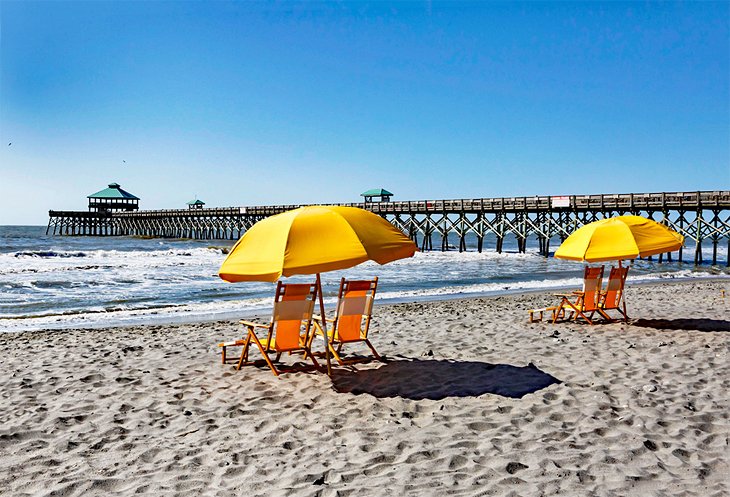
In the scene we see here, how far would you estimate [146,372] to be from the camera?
564 centimetres

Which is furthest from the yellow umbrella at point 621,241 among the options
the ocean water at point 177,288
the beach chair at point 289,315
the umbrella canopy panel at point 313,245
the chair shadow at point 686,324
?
the ocean water at point 177,288

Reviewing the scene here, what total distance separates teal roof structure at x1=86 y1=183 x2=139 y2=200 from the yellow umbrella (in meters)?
66.4

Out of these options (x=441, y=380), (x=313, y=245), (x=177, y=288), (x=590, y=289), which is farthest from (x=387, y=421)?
(x=177, y=288)

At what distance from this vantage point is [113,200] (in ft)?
218

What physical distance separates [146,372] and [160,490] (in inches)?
110

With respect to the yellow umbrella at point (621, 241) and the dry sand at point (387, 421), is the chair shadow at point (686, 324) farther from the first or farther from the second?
the yellow umbrella at point (621, 241)

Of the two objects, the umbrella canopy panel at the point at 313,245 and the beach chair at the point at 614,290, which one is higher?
the umbrella canopy panel at the point at 313,245

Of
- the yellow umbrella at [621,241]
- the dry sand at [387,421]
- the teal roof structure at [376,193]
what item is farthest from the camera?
the teal roof structure at [376,193]

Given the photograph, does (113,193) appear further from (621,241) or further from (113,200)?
(621,241)

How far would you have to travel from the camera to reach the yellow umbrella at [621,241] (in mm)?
7402

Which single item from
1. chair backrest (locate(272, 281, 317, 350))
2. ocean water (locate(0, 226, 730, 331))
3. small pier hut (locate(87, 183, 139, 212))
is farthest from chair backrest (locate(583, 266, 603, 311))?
small pier hut (locate(87, 183, 139, 212))

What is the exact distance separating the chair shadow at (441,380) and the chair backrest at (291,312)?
0.56 metres

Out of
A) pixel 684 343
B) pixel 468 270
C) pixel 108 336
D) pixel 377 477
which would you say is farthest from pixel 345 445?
pixel 468 270

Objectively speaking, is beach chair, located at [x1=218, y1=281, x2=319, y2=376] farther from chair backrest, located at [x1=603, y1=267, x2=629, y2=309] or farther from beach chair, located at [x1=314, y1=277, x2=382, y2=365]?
chair backrest, located at [x1=603, y1=267, x2=629, y2=309]
